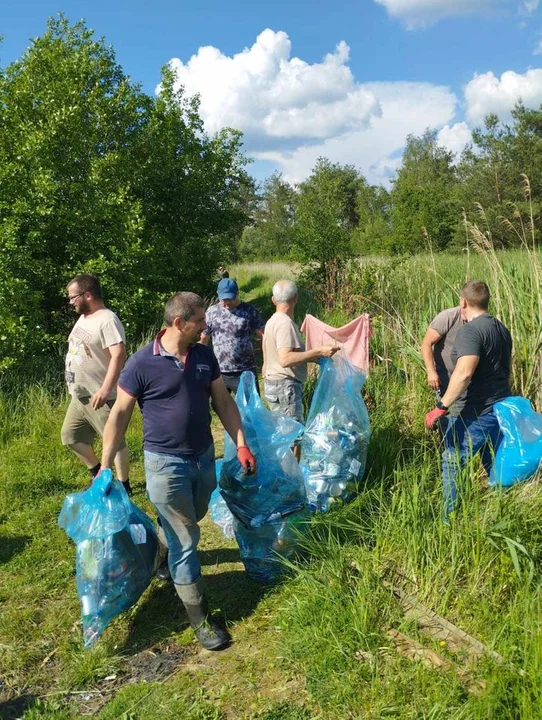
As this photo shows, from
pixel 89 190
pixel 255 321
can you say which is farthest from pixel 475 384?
pixel 89 190

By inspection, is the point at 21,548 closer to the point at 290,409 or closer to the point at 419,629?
the point at 290,409

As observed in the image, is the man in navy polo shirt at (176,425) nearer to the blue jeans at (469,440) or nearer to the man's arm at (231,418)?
the man's arm at (231,418)

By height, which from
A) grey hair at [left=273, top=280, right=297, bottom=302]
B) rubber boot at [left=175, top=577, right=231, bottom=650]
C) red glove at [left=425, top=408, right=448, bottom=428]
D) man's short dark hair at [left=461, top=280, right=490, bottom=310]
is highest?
grey hair at [left=273, top=280, right=297, bottom=302]

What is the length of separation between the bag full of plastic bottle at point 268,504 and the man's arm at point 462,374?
98 cm

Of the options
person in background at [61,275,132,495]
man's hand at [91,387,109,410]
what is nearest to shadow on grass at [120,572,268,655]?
person in background at [61,275,132,495]

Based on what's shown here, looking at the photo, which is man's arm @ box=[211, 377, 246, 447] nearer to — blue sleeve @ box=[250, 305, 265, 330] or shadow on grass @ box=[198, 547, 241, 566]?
shadow on grass @ box=[198, 547, 241, 566]

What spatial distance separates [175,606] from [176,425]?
1156mm

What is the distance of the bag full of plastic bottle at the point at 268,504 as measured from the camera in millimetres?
3062

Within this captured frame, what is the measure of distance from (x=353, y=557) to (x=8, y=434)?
4125 millimetres

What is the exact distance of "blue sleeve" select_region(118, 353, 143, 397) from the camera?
2619 millimetres

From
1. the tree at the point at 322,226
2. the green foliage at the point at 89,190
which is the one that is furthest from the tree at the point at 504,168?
the green foliage at the point at 89,190

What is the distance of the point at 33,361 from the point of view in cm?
736

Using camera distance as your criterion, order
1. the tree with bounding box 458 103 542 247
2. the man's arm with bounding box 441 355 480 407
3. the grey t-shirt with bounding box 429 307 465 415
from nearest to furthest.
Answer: the man's arm with bounding box 441 355 480 407, the grey t-shirt with bounding box 429 307 465 415, the tree with bounding box 458 103 542 247

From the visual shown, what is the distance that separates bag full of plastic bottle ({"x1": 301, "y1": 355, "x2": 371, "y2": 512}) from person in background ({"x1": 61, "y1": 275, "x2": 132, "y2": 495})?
1.37 meters
